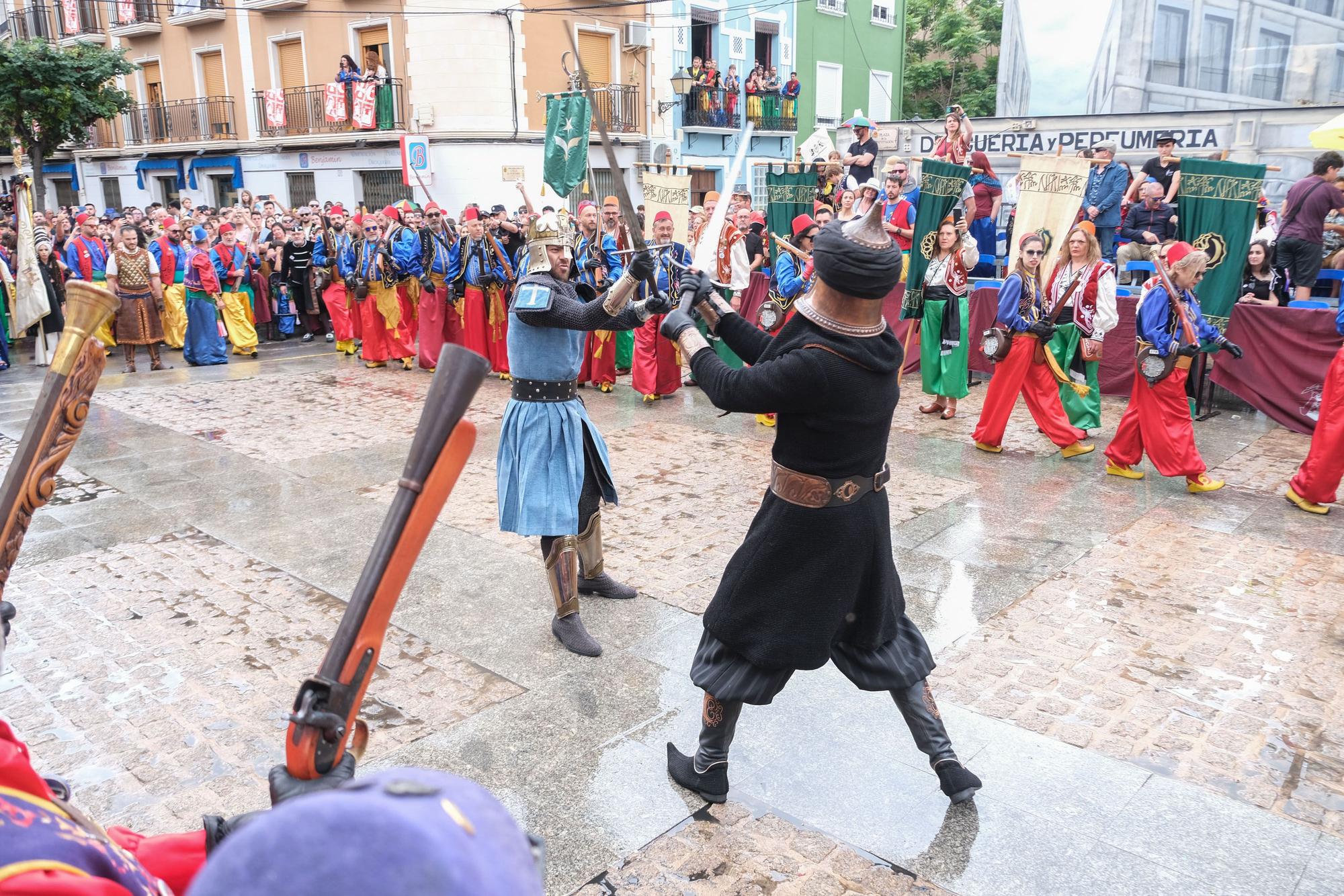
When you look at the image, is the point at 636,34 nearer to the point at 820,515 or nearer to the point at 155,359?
the point at 155,359

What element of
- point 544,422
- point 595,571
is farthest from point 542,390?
point 595,571

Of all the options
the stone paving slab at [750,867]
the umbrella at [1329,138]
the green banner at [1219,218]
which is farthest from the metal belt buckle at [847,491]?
the umbrella at [1329,138]

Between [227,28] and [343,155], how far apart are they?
5210mm

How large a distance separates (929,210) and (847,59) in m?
22.3

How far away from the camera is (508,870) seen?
785 millimetres

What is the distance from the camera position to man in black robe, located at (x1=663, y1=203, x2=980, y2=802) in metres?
2.98

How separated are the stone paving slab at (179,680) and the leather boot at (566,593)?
1.35ft

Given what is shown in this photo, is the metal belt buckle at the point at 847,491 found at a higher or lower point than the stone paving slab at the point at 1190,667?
higher

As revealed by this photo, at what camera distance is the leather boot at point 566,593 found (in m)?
4.54

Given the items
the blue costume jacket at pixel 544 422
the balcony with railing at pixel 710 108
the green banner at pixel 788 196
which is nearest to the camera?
the blue costume jacket at pixel 544 422

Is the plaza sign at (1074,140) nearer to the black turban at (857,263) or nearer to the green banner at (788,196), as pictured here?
the green banner at (788,196)

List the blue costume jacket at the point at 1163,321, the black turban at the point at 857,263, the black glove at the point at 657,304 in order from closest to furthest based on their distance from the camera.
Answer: the black turban at the point at 857,263 < the black glove at the point at 657,304 < the blue costume jacket at the point at 1163,321

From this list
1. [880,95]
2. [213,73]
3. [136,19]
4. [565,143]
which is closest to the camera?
[565,143]

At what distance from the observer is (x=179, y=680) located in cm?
427
